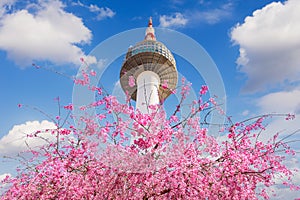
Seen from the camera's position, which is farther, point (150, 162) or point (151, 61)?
point (151, 61)

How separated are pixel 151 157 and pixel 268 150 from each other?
308 cm

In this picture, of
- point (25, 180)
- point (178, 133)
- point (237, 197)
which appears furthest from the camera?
point (25, 180)

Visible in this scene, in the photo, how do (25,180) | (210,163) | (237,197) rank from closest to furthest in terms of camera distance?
(237,197) < (210,163) < (25,180)

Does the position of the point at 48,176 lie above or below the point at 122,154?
below

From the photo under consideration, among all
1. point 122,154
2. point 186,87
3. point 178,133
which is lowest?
point 122,154

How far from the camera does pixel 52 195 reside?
21.3ft

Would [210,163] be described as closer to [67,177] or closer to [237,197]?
[237,197]

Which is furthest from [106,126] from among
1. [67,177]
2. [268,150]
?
[268,150]

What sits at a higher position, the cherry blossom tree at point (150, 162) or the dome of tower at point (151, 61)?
the dome of tower at point (151, 61)

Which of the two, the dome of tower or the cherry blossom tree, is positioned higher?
the dome of tower

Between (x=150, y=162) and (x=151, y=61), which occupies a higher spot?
(x=151, y=61)

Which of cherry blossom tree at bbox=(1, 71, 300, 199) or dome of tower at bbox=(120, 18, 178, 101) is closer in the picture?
cherry blossom tree at bbox=(1, 71, 300, 199)

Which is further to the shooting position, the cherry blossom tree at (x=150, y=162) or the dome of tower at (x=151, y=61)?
the dome of tower at (x=151, y=61)

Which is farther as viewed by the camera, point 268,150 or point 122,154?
point 268,150
